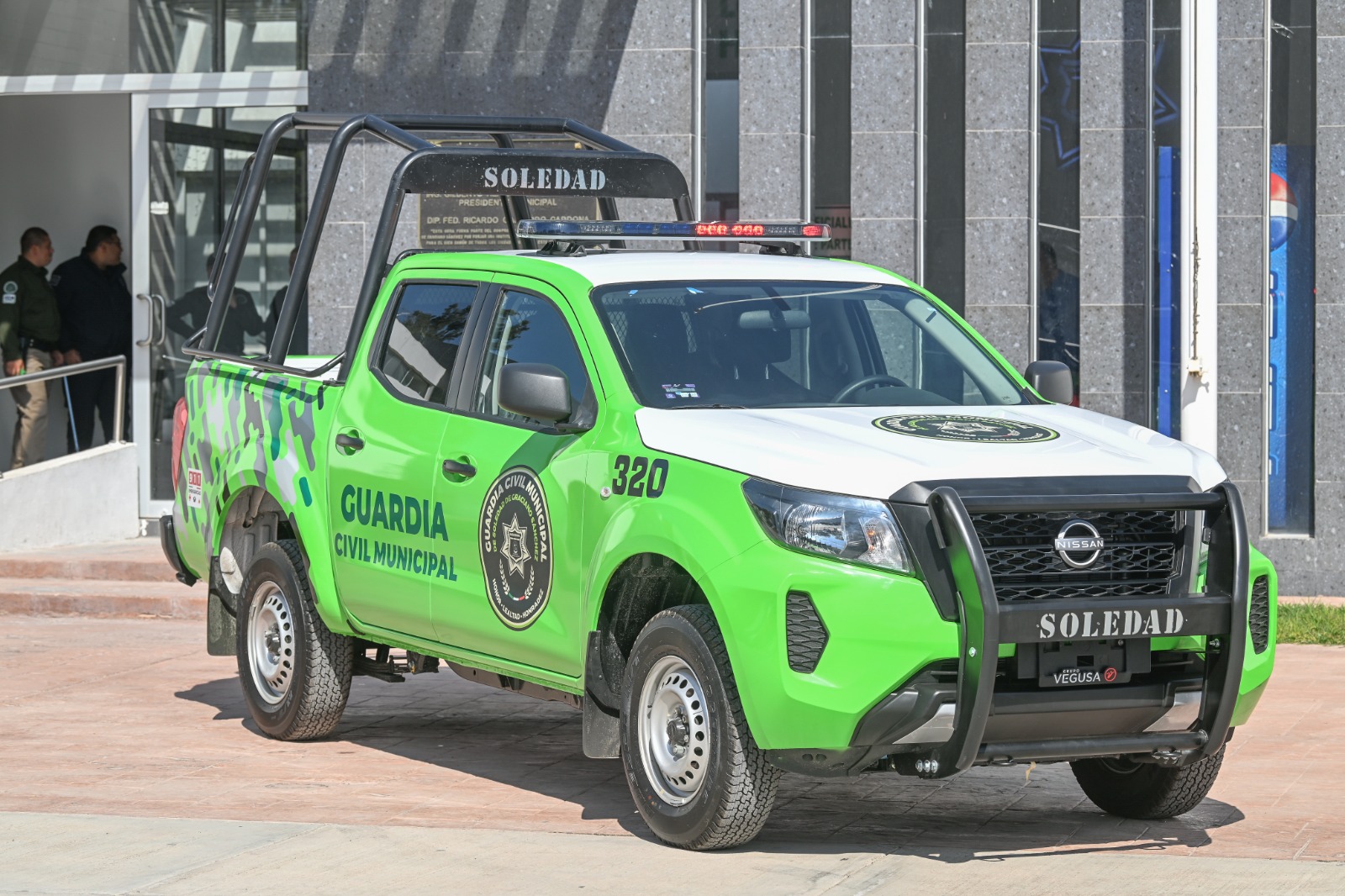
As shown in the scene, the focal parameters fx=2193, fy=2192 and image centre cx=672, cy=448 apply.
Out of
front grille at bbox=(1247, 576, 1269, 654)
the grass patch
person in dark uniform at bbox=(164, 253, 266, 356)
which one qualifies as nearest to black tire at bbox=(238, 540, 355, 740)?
front grille at bbox=(1247, 576, 1269, 654)

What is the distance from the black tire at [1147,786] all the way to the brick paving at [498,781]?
0.07 m

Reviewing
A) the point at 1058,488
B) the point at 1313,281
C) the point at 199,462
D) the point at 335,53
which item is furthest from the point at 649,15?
the point at 1058,488

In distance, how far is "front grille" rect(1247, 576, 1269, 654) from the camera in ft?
23.6

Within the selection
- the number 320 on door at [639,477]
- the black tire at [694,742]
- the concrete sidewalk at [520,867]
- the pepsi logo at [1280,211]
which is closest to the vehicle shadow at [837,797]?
the concrete sidewalk at [520,867]

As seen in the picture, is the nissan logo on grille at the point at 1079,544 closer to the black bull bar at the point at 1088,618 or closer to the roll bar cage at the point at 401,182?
the black bull bar at the point at 1088,618

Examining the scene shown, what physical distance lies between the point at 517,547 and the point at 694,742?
1.18 metres

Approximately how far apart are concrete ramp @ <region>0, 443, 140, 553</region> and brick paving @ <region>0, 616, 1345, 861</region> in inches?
184

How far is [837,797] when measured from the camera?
820cm

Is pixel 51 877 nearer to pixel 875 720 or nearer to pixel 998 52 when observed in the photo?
pixel 875 720

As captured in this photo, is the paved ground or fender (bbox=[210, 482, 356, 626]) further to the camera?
fender (bbox=[210, 482, 356, 626])

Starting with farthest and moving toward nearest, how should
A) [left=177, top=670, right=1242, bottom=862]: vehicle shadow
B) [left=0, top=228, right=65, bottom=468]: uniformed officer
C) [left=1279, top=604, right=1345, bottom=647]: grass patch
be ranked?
[left=0, top=228, right=65, bottom=468]: uniformed officer → [left=1279, top=604, right=1345, bottom=647]: grass patch → [left=177, top=670, right=1242, bottom=862]: vehicle shadow

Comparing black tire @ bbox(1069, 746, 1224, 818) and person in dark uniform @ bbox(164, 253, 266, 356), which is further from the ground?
person in dark uniform @ bbox(164, 253, 266, 356)

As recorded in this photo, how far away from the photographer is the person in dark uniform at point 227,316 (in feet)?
56.1

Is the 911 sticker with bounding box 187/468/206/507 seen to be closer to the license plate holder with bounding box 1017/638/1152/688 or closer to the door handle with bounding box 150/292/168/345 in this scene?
the license plate holder with bounding box 1017/638/1152/688
